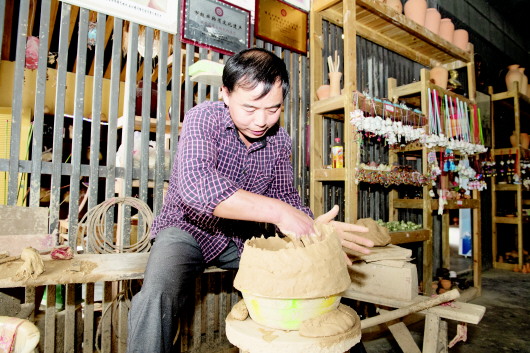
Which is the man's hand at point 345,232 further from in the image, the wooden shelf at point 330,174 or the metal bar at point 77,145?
the metal bar at point 77,145

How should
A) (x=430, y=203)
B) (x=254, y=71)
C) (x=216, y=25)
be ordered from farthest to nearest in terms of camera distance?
(x=430, y=203) → (x=216, y=25) → (x=254, y=71)

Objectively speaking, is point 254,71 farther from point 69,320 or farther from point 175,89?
point 69,320

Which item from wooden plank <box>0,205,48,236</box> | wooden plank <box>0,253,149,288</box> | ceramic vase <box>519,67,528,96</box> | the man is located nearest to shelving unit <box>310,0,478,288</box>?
the man

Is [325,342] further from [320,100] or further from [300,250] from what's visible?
[320,100]

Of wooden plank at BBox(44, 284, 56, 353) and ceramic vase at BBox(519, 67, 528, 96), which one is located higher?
ceramic vase at BBox(519, 67, 528, 96)

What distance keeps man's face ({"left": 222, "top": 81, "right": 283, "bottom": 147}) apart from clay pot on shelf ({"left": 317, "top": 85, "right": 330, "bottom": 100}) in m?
2.01

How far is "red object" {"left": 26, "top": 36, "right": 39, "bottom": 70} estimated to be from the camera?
7.94 ft

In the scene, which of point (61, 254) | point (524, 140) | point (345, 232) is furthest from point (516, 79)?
point (61, 254)

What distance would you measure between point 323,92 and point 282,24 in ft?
2.75

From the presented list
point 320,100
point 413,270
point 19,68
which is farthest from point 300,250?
point 320,100

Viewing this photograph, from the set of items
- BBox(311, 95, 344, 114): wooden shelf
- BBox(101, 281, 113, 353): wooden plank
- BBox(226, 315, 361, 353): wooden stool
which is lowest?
BBox(101, 281, 113, 353): wooden plank

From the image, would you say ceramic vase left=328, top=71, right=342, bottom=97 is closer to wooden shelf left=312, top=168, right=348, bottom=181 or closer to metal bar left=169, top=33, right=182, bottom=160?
wooden shelf left=312, top=168, right=348, bottom=181

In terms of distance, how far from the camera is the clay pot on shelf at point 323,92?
11.9ft

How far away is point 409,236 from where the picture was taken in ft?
12.2
